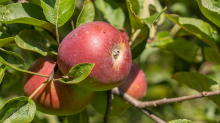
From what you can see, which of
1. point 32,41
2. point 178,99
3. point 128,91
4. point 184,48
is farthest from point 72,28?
point 184,48

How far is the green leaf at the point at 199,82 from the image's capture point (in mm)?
948

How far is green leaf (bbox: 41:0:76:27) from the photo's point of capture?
0.82 metres

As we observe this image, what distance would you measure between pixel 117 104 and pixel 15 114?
0.56 metres

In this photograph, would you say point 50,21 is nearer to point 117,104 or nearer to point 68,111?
point 68,111

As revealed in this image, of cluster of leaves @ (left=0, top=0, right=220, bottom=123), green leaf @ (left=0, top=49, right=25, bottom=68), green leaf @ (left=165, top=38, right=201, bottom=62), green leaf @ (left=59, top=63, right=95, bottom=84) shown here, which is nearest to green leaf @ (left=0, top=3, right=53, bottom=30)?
cluster of leaves @ (left=0, top=0, right=220, bottom=123)

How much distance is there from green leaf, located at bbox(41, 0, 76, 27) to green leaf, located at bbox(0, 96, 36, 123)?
32cm

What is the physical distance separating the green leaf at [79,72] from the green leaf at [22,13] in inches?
10.3

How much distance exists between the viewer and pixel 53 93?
83 centimetres

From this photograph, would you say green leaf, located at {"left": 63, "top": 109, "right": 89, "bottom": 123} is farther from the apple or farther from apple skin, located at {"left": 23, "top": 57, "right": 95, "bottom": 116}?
apple skin, located at {"left": 23, "top": 57, "right": 95, "bottom": 116}

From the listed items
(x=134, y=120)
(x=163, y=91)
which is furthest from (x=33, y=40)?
(x=134, y=120)

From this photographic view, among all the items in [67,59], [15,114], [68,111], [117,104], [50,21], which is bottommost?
[117,104]

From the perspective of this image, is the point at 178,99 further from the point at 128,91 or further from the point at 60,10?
the point at 60,10

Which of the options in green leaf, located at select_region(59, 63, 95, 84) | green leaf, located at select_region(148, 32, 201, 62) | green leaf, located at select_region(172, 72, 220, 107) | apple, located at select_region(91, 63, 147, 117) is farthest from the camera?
green leaf, located at select_region(148, 32, 201, 62)

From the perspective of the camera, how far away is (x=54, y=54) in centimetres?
92
